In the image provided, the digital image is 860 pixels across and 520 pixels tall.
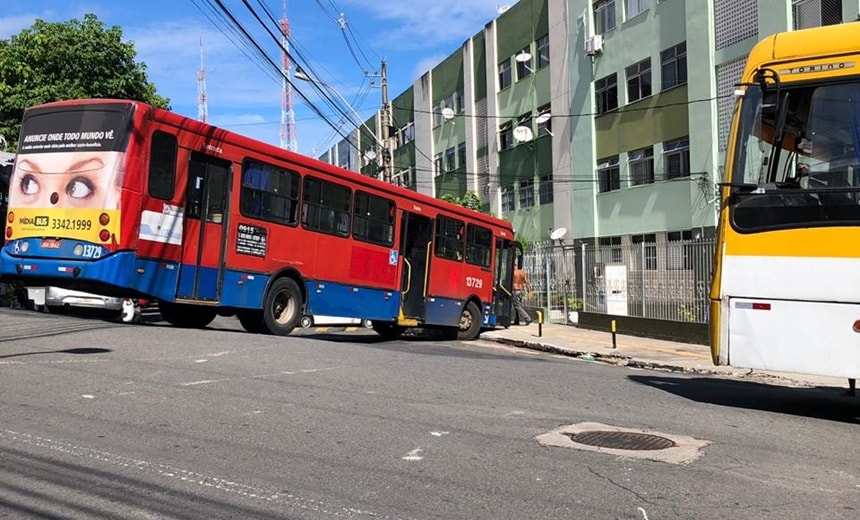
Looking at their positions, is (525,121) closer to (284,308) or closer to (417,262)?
(417,262)

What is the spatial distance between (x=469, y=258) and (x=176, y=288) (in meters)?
8.75

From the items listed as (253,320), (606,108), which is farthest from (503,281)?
(606,108)

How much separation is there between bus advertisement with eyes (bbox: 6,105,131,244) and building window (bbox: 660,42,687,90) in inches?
691

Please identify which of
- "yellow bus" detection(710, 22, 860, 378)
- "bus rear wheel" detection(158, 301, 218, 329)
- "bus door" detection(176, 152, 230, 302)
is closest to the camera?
"yellow bus" detection(710, 22, 860, 378)

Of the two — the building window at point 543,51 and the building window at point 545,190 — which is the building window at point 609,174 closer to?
the building window at point 545,190

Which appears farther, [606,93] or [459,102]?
[459,102]

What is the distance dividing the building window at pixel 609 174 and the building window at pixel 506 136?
24.6 ft

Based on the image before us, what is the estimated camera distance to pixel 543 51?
30.8 m

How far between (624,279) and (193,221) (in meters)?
11.9

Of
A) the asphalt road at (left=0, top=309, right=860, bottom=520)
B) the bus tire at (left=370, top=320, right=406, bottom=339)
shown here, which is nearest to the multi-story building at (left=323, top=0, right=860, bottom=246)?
the bus tire at (left=370, top=320, right=406, bottom=339)

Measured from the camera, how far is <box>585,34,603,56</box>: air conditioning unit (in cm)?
2653

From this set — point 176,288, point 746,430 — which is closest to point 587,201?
point 176,288

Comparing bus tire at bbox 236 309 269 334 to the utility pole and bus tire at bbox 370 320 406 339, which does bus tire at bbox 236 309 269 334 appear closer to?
bus tire at bbox 370 320 406 339

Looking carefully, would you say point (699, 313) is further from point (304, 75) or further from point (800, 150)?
point (304, 75)
